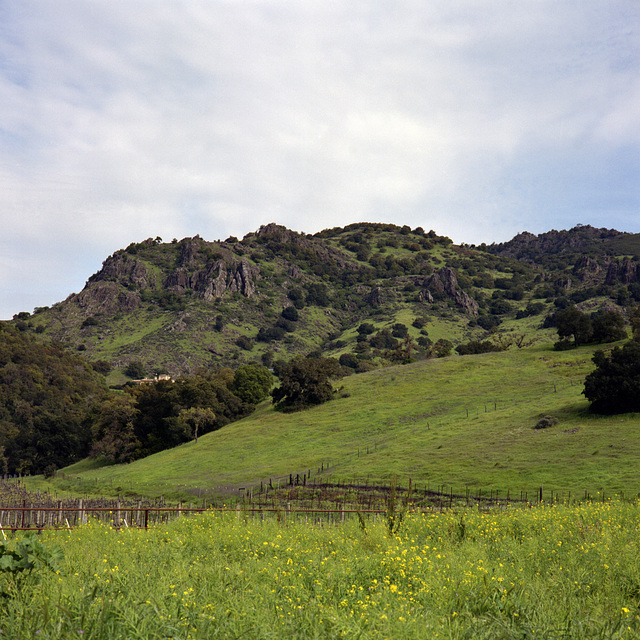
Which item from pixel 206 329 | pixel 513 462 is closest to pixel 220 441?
pixel 513 462

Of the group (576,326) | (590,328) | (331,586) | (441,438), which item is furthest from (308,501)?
(590,328)

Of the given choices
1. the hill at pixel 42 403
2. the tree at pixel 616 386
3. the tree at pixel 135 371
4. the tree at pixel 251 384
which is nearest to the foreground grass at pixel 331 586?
the tree at pixel 616 386

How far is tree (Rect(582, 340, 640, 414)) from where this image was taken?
54.4 meters

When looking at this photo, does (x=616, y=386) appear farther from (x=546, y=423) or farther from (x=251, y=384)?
(x=251, y=384)

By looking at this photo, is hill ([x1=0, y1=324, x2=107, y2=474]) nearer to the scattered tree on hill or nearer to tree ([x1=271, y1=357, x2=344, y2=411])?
tree ([x1=271, y1=357, x2=344, y2=411])

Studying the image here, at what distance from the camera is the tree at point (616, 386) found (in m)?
54.4

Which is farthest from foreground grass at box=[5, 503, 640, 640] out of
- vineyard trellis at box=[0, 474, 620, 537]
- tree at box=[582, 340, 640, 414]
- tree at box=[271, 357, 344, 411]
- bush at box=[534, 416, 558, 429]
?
tree at box=[271, 357, 344, 411]

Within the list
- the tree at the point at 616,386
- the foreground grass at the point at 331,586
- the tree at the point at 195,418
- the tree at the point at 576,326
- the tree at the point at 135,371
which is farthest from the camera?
the tree at the point at 135,371

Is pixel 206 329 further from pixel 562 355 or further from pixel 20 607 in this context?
pixel 20 607

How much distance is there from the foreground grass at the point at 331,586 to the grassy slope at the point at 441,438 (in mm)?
27959

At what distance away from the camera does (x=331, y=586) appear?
31.5 feet

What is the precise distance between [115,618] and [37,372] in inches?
5860

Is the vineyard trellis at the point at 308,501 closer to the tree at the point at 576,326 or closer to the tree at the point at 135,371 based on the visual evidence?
the tree at the point at 576,326

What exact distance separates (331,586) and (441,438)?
50.9 metres
